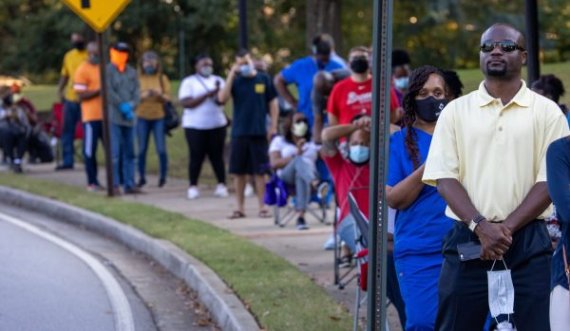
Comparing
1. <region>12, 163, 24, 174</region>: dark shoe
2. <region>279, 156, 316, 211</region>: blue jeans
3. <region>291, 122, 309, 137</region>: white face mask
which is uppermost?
<region>291, 122, 309, 137</region>: white face mask

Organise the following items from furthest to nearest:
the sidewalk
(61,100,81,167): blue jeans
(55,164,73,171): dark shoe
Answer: (55,164,73,171): dark shoe, (61,100,81,167): blue jeans, the sidewalk

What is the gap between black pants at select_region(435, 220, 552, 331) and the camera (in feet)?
19.7

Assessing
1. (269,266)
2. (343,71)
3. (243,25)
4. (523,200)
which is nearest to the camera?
(523,200)

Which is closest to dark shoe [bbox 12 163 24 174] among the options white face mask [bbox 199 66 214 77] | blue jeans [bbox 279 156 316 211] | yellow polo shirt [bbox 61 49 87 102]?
yellow polo shirt [bbox 61 49 87 102]

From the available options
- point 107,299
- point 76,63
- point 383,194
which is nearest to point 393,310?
point 107,299

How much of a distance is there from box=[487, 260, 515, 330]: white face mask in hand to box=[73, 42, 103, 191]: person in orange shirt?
532 inches

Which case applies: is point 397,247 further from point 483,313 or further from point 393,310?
point 393,310

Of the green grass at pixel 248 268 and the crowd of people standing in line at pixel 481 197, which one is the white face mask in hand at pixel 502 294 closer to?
the crowd of people standing in line at pixel 481 197

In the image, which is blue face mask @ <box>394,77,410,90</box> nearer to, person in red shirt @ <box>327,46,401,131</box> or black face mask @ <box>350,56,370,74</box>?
person in red shirt @ <box>327,46,401,131</box>

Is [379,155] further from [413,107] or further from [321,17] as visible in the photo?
[321,17]

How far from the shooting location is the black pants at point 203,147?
18.1 metres

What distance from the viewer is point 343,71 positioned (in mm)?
13305

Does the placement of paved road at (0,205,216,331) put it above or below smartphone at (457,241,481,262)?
below

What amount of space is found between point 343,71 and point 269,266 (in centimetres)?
240
